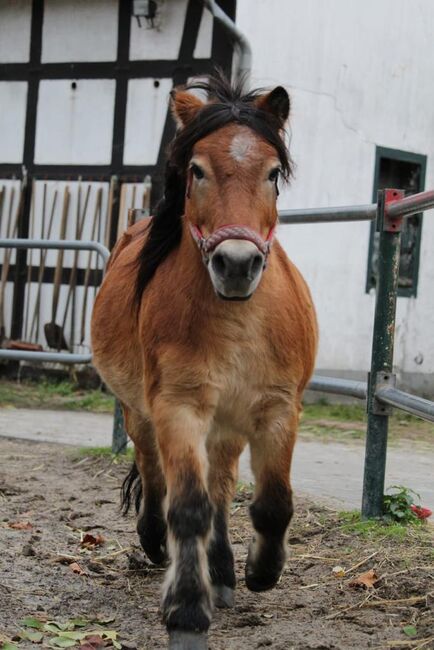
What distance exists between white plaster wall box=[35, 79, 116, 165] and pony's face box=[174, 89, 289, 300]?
361 inches

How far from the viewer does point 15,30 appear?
1322 centimetres

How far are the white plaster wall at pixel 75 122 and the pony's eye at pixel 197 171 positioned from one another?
9203 mm

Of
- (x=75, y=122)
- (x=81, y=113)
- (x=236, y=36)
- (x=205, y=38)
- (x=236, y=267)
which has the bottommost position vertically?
(x=236, y=267)

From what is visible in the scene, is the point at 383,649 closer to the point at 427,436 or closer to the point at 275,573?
the point at 275,573

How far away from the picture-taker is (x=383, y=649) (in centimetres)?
357

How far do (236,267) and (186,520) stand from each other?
0.83 m

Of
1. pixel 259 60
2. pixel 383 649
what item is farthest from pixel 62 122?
pixel 383 649

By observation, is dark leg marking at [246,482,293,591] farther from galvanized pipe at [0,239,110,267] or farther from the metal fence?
galvanized pipe at [0,239,110,267]

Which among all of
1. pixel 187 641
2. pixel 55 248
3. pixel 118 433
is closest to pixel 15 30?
pixel 55 248

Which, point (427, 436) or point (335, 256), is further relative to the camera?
point (335, 256)

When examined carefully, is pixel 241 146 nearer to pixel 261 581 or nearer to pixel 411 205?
pixel 411 205

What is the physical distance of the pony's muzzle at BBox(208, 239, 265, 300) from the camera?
10.5 feet

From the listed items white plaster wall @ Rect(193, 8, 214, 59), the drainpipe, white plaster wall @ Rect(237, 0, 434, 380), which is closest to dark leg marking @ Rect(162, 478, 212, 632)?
the drainpipe

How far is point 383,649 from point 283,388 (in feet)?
2.99
